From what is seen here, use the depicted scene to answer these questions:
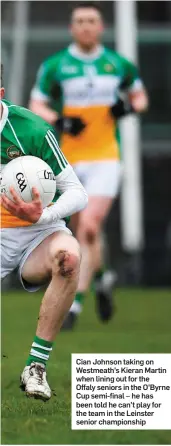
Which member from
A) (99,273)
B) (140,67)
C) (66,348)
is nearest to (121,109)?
(99,273)

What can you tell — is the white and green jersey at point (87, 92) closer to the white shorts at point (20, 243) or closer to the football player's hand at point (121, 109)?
the football player's hand at point (121, 109)

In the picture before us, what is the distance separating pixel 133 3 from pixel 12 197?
12.8 metres

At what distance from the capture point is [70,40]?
1617cm

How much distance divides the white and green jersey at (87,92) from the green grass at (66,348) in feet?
3.74

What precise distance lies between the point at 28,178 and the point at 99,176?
3844mm

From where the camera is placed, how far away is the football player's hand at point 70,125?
6449mm

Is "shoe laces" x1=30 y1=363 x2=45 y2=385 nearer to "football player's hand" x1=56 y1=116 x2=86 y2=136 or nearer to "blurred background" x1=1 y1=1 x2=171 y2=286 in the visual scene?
"football player's hand" x1=56 y1=116 x2=86 y2=136

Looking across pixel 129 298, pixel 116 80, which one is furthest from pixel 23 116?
pixel 129 298

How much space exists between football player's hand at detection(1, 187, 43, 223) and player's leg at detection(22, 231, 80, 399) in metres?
0.21

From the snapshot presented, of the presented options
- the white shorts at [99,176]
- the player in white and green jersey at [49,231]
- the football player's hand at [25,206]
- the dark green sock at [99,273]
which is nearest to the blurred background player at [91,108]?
the white shorts at [99,176]

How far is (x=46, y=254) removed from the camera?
14.0ft

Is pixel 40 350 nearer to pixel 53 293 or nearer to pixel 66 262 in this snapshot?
pixel 53 293

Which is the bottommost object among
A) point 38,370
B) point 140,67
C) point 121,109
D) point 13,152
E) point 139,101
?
point 38,370

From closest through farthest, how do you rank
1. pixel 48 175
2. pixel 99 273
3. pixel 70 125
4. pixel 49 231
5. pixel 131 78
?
1. pixel 48 175
2. pixel 49 231
3. pixel 70 125
4. pixel 131 78
5. pixel 99 273
